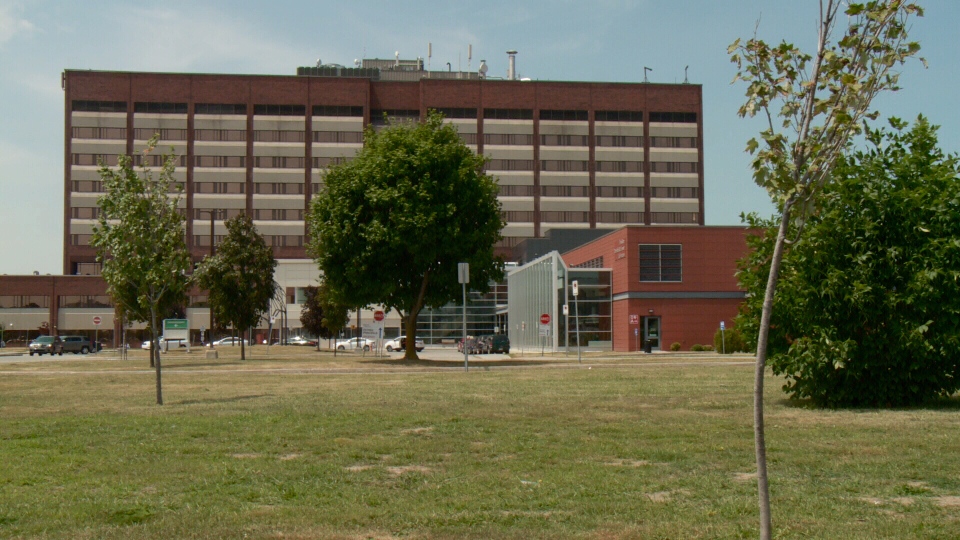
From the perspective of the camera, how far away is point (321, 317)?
249ft

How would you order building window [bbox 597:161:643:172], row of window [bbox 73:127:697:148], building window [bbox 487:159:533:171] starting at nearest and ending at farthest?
row of window [bbox 73:127:697:148] → building window [bbox 487:159:533:171] → building window [bbox 597:161:643:172]

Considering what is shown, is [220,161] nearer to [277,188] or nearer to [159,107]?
[277,188]

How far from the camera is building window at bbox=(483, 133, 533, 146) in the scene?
114 metres

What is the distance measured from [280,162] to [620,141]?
1584 inches

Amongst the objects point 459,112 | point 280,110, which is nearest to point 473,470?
point 459,112

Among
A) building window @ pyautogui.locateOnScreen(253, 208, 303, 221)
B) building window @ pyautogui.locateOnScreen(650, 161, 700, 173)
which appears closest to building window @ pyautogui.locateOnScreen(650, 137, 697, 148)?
building window @ pyautogui.locateOnScreen(650, 161, 700, 173)

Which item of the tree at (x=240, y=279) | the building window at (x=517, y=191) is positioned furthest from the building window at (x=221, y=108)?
the tree at (x=240, y=279)

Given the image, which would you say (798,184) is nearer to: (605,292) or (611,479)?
(611,479)

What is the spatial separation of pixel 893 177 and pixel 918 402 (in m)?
3.63

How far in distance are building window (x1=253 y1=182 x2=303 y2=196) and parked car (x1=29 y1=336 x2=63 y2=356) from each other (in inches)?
1614

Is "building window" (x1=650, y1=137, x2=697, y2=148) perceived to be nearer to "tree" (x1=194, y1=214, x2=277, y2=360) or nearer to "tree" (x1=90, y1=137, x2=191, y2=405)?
"tree" (x1=194, y1=214, x2=277, y2=360)

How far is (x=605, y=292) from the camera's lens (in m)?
68.5

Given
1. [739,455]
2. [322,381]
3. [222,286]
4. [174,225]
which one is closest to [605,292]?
[222,286]

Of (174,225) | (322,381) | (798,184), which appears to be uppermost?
(174,225)
